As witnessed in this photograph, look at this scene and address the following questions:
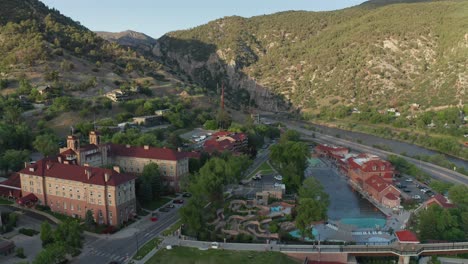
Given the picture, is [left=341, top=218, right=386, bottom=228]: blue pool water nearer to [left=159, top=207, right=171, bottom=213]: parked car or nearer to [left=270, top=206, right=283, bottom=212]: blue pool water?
[left=270, top=206, right=283, bottom=212]: blue pool water

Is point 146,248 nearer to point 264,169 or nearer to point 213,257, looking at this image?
point 213,257

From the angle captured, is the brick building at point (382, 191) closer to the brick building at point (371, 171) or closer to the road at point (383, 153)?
the brick building at point (371, 171)

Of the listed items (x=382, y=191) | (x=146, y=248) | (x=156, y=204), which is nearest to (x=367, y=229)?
(x=382, y=191)

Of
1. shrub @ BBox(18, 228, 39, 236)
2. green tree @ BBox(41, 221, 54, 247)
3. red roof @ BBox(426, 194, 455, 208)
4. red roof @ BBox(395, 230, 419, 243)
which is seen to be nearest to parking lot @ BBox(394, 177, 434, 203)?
red roof @ BBox(426, 194, 455, 208)

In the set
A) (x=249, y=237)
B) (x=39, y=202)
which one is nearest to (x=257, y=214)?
(x=249, y=237)

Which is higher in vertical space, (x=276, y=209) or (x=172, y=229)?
(x=276, y=209)

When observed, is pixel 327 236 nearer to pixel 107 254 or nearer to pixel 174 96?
pixel 107 254
